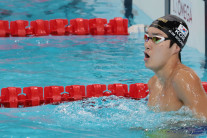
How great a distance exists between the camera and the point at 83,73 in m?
6.28

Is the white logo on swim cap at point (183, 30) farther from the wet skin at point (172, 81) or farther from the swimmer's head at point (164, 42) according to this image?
the wet skin at point (172, 81)

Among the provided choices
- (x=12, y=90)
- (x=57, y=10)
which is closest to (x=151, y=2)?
(x=57, y=10)

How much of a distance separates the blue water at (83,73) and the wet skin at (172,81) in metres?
0.08

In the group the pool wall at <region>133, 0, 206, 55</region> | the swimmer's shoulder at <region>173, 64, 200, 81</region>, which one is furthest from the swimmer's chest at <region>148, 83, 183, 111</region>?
the pool wall at <region>133, 0, 206, 55</region>

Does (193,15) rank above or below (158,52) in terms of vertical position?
above

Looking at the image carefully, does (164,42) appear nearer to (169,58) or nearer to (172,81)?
(169,58)

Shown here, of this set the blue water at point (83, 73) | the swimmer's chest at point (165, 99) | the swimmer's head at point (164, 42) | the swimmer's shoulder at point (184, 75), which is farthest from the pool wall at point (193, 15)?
the swimmer's shoulder at point (184, 75)

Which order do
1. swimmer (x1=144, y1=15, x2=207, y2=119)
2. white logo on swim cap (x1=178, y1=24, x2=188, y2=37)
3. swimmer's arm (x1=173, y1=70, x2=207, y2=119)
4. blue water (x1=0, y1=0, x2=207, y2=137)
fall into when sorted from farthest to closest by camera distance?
1. blue water (x1=0, y1=0, x2=207, y2=137)
2. white logo on swim cap (x1=178, y1=24, x2=188, y2=37)
3. swimmer (x1=144, y1=15, x2=207, y2=119)
4. swimmer's arm (x1=173, y1=70, x2=207, y2=119)

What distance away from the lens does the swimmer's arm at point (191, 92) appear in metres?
2.67

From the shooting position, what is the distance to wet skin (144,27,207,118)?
2.69 metres

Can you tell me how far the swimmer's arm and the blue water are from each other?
0.26 ft

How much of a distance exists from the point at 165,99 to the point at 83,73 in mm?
3416

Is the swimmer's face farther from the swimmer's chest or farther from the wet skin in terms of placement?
the swimmer's chest

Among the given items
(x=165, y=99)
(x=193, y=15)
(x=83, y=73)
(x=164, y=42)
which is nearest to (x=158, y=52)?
(x=164, y=42)
